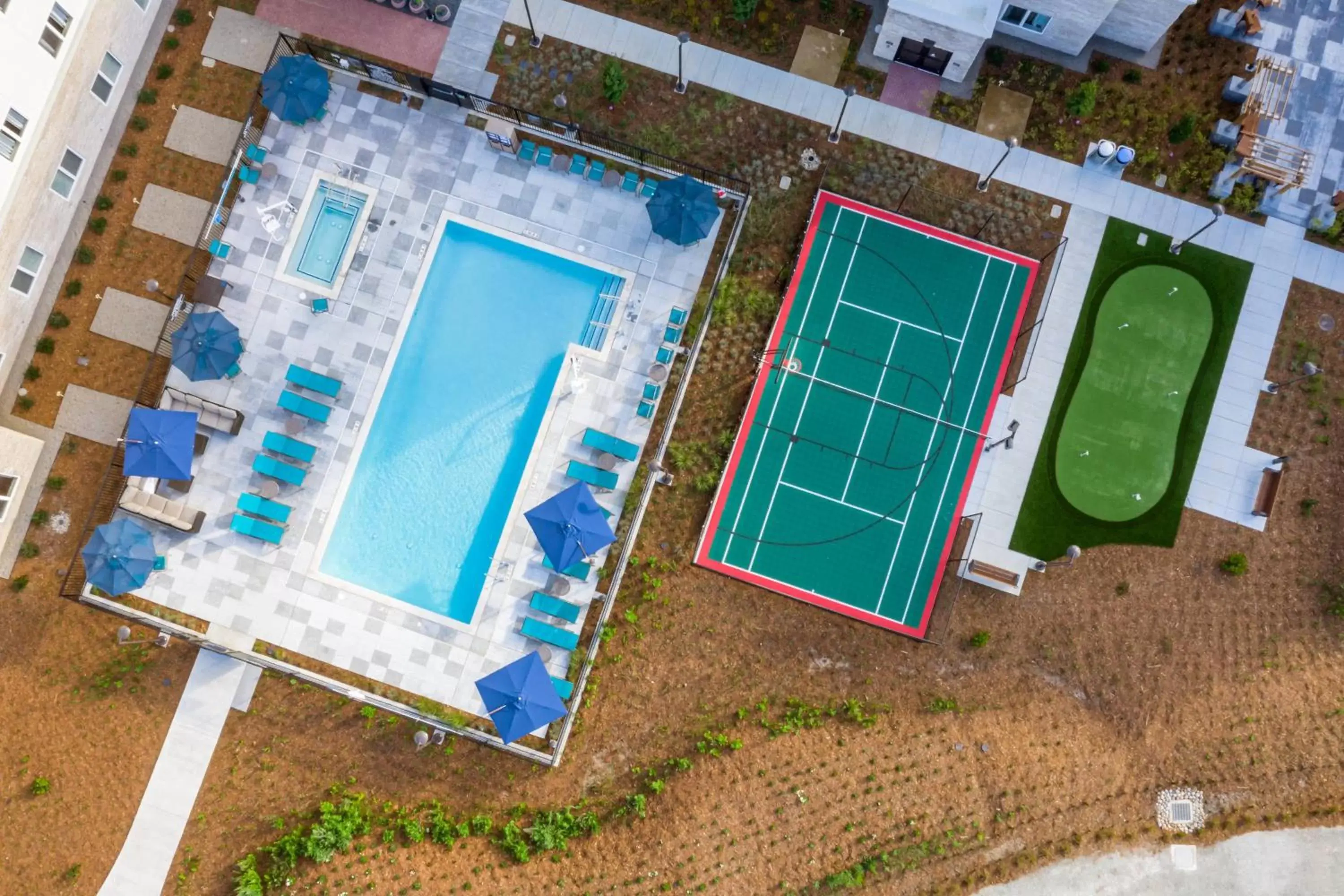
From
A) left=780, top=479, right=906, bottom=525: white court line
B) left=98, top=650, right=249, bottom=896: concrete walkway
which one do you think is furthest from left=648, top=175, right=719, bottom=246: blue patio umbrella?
left=98, top=650, right=249, bottom=896: concrete walkway

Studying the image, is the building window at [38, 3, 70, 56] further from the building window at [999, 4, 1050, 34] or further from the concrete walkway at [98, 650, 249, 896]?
the building window at [999, 4, 1050, 34]

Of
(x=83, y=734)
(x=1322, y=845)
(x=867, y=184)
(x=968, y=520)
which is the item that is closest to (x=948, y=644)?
(x=968, y=520)

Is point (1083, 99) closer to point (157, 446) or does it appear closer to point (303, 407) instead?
point (303, 407)

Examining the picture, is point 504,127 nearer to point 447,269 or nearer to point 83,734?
point 447,269

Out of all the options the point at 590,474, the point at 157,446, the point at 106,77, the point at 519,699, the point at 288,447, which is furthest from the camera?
the point at 590,474

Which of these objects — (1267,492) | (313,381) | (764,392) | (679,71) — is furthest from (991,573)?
(313,381)

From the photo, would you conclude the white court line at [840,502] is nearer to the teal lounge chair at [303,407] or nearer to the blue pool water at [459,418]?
the blue pool water at [459,418]
